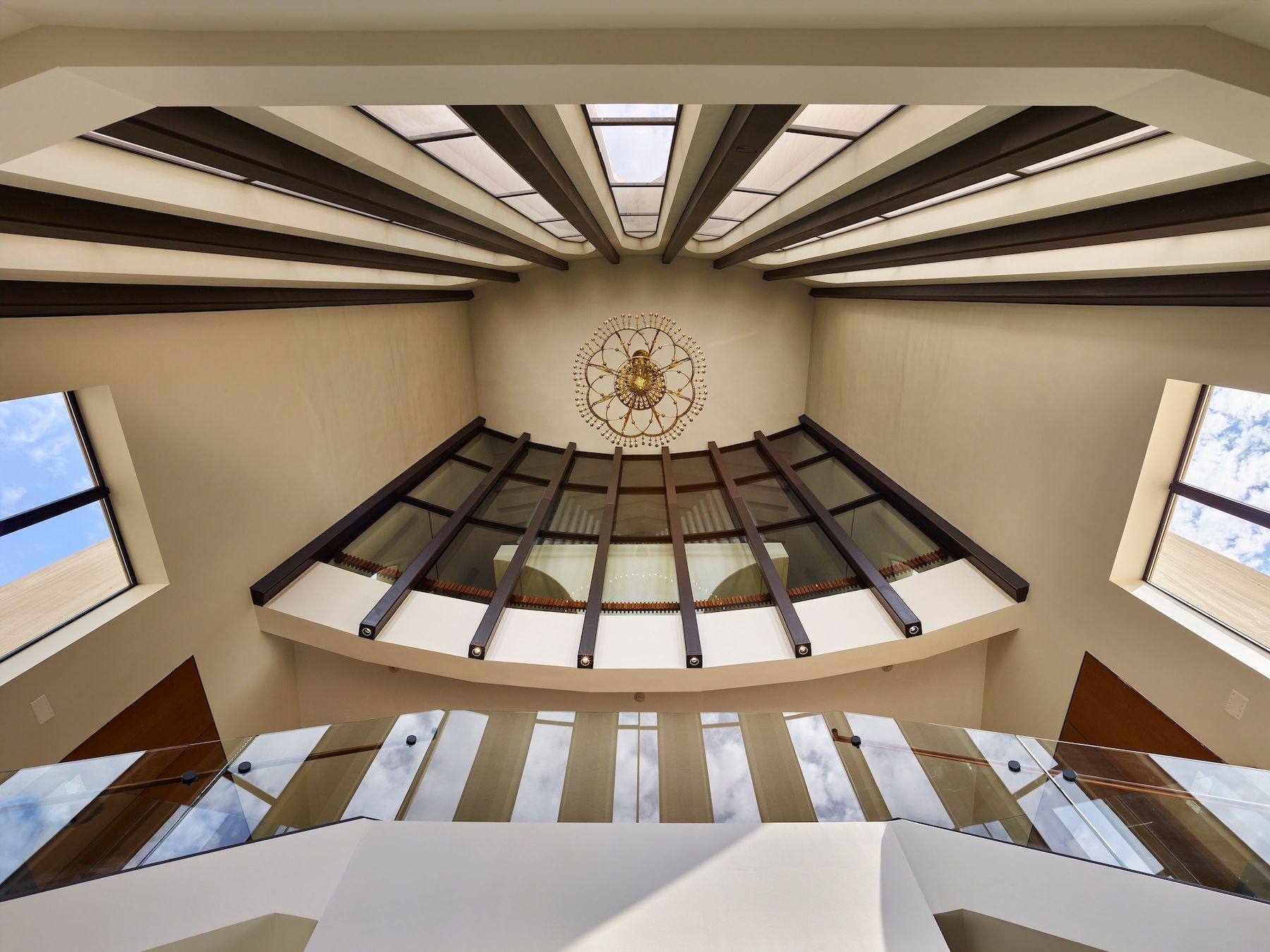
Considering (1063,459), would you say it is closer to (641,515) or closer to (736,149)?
(736,149)

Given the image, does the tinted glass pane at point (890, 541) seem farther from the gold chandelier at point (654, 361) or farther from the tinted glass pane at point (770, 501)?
the gold chandelier at point (654, 361)

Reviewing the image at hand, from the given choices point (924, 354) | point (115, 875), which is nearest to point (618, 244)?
point (924, 354)

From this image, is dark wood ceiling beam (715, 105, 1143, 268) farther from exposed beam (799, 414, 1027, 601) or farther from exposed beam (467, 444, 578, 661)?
exposed beam (467, 444, 578, 661)

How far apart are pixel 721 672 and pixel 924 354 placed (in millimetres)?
4255

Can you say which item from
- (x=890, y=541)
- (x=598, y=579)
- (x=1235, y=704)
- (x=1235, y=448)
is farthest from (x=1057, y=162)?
(x=598, y=579)

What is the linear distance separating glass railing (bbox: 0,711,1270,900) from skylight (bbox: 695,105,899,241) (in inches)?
124

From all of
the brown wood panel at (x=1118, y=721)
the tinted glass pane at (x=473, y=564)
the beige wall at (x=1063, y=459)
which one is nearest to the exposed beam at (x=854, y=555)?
the beige wall at (x=1063, y=459)

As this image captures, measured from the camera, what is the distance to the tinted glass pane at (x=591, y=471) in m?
9.27

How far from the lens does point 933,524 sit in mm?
6496

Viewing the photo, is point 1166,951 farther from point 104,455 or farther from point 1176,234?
point 104,455

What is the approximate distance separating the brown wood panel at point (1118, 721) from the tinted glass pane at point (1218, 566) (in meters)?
0.80

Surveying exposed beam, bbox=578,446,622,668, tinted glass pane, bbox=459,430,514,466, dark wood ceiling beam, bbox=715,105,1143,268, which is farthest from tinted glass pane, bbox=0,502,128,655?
tinted glass pane, bbox=459,430,514,466

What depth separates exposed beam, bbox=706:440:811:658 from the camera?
17.8 ft

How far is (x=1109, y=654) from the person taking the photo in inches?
173
